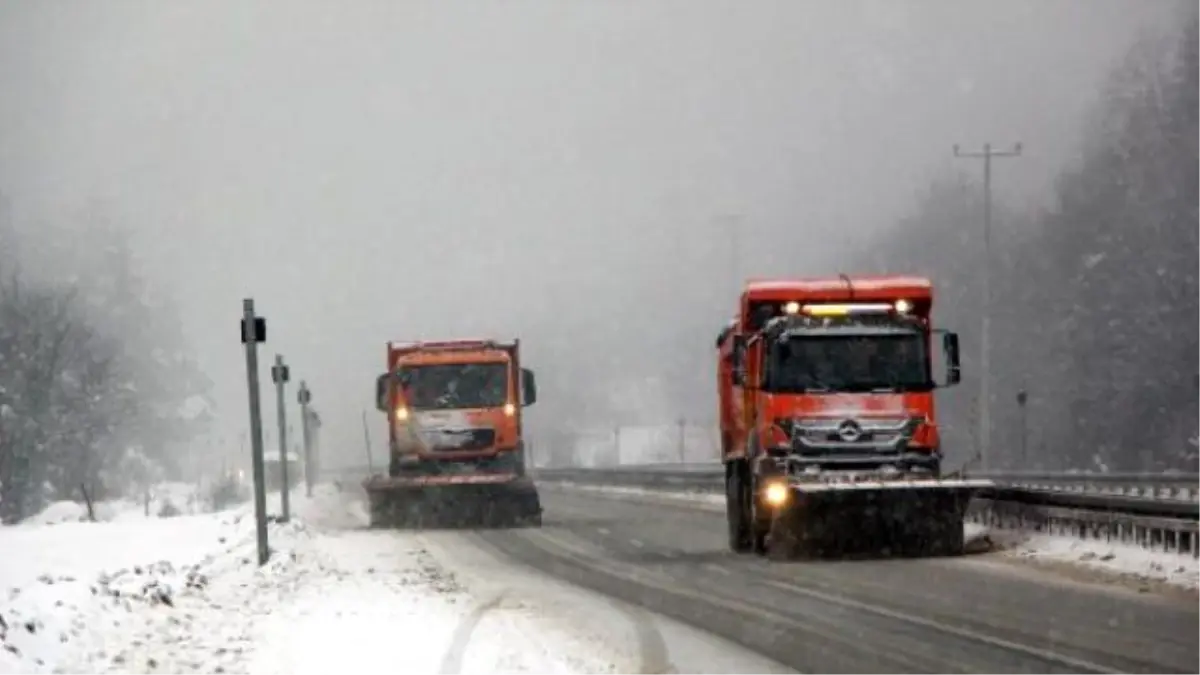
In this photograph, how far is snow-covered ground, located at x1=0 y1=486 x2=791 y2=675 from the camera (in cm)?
1223

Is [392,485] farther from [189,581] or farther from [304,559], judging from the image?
[189,581]

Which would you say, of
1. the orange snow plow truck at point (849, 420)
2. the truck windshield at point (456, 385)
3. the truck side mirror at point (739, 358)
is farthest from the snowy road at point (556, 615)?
the truck windshield at point (456, 385)

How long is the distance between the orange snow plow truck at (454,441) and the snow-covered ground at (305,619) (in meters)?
9.75

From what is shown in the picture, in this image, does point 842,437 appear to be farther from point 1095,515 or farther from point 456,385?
point 456,385

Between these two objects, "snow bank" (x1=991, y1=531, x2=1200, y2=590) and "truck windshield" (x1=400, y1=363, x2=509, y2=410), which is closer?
"snow bank" (x1=991, y1=531, x2=1200, y2=590)

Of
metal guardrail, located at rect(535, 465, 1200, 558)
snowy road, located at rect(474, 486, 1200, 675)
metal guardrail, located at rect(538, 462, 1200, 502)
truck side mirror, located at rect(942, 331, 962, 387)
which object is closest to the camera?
snowy road, located at rect(474, 486, 1200, 675)

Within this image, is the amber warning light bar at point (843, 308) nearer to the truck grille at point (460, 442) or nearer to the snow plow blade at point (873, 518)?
the snow plow blade at point (873, 518)

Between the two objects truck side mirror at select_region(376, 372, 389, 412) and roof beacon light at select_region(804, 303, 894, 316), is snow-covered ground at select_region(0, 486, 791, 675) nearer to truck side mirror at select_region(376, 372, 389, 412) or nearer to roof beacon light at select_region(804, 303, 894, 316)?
roof beacon light at select_region(804, 303, 894, 316)

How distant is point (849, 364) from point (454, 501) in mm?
14450

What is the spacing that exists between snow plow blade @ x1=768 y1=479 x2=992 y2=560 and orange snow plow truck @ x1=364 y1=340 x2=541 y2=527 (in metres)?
13.0

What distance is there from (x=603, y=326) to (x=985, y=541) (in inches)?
5464

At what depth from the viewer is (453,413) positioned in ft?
114

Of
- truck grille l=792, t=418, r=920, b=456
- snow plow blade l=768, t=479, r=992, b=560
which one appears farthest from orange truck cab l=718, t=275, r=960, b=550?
snow plow blade l=768, t=479, r=992, b=560

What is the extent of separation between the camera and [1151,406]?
177 feet
